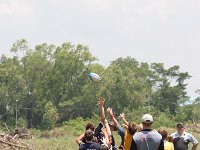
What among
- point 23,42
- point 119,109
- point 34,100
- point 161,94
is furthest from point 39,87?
point 161,94

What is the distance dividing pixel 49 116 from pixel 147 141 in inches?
2864

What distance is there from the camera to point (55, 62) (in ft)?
292

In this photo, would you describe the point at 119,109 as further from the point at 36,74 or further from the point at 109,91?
the point at 36,74

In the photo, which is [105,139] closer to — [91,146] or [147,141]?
[91,146]

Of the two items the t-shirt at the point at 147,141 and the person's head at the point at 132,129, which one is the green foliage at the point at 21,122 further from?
the t-shirt at the point at 147,141

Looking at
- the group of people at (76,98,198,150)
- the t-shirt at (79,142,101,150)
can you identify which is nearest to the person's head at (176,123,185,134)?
the group of people at (76,98,198,150)

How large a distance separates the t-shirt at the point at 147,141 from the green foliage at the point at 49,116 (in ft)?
237

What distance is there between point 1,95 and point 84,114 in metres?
13.5

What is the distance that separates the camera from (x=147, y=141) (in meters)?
7.98

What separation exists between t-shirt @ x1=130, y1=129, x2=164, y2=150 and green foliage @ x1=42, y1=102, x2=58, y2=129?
72202 millimetres

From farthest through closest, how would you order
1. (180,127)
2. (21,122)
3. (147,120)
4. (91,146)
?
(21,122), (180,127), (91,146), (147,120)

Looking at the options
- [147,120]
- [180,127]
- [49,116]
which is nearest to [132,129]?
[147,120]

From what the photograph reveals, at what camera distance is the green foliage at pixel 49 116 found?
80000mm

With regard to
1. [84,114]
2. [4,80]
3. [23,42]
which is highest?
[23,42]
